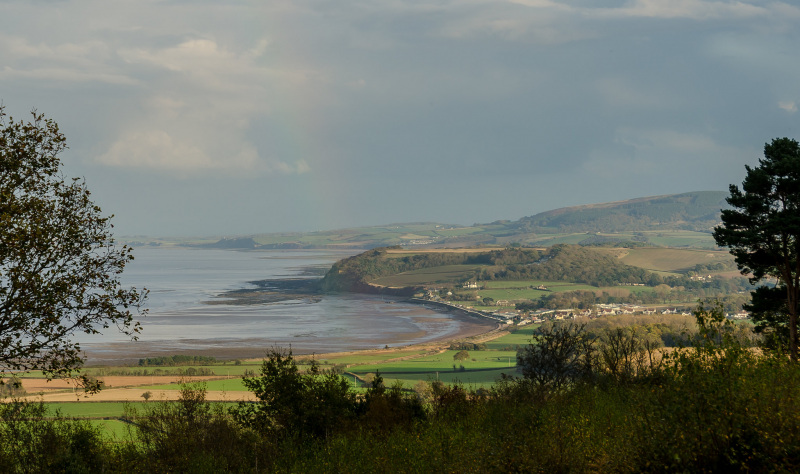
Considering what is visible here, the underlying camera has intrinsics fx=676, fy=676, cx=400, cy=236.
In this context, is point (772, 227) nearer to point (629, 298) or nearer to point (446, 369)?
point (446, 369)

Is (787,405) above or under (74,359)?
under

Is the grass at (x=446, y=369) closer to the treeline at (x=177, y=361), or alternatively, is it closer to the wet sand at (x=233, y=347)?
the wet sand at (x=233, y=347)

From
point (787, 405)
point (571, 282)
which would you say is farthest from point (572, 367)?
point (571, 282)

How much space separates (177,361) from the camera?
7881 cm

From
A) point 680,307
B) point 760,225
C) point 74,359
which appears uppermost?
point 760,225

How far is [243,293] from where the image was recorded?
540 ft

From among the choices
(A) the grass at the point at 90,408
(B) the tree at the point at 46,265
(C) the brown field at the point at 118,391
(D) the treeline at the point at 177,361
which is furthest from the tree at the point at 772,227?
(D) the treeline at the point at 177,361

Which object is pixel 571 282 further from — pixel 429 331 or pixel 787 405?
pixel 787 405

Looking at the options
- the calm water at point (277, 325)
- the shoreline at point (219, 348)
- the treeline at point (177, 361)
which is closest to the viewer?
the treeline at point (177, 361)

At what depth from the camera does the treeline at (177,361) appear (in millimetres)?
77938

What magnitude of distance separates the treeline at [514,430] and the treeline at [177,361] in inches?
1793

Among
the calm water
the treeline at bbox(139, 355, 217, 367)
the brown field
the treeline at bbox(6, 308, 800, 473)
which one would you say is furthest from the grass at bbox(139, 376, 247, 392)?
the treeline at bbox(6, 308, 800, 473)

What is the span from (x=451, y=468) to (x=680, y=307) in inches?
5588

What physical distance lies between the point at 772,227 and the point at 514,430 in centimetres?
1438
